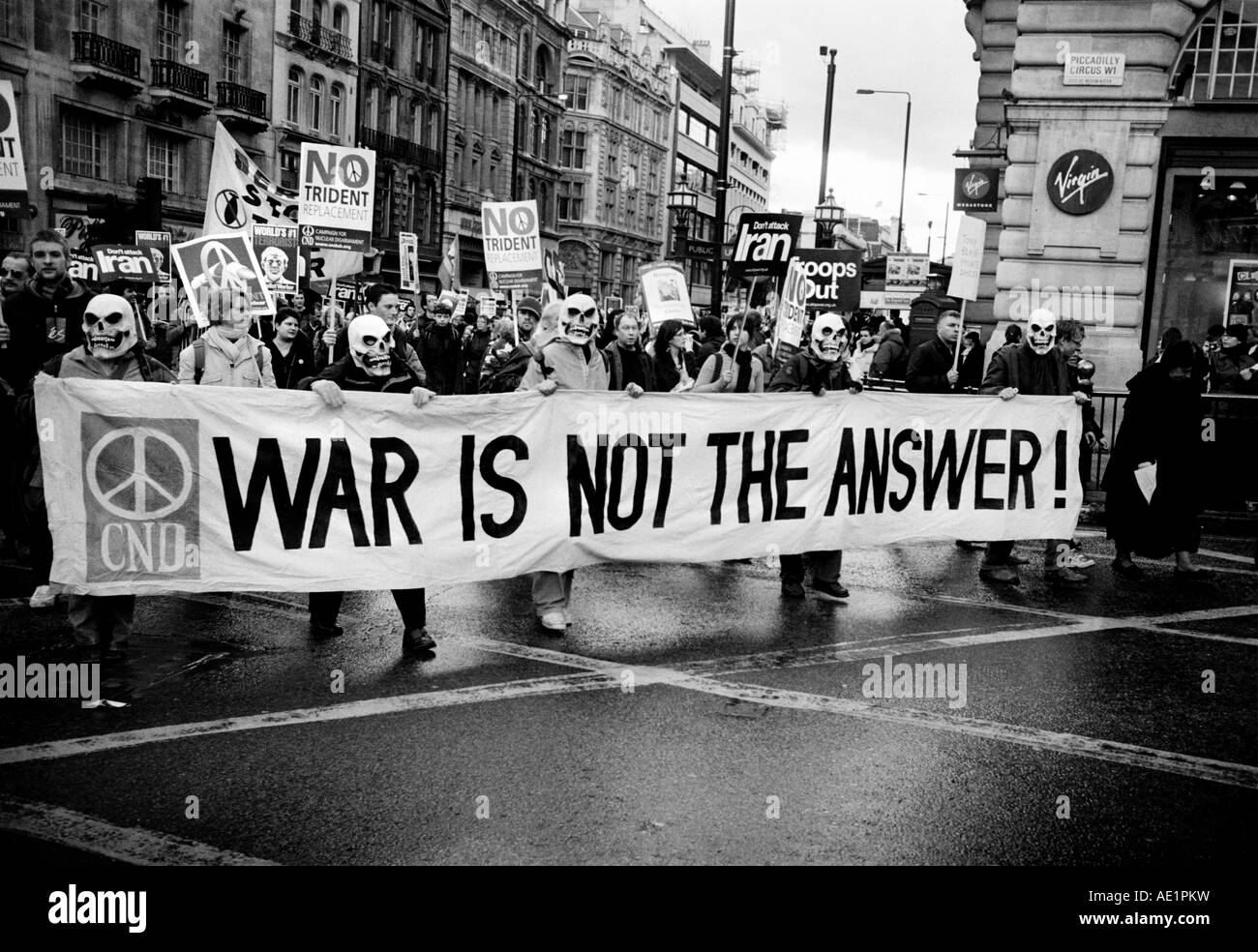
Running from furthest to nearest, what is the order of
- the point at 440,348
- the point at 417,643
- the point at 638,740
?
the point at 440,348
the point at 417,643
the point at 638,740

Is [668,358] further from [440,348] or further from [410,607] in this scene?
[410,607]

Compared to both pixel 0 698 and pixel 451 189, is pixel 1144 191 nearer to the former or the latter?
pixel 0 698

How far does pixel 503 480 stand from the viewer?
7.05 metres

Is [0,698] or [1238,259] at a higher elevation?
[1238,259]

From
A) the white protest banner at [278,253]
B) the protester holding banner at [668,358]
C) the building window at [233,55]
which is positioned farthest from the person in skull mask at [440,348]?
the building window at [233,55]

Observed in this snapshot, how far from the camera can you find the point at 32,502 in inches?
251

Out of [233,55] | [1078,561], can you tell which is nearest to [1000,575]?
[1078,561]

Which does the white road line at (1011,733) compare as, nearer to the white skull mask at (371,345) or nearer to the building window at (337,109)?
the white skull mask at (371,345)

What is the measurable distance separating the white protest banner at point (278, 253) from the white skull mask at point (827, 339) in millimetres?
10175

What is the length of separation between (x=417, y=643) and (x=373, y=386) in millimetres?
1498

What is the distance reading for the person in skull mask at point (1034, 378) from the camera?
9.15 meters
